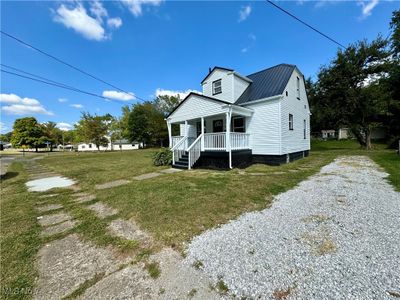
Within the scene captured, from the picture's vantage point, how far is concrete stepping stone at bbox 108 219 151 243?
3092 mm

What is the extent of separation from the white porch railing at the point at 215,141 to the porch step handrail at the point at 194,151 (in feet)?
1.28

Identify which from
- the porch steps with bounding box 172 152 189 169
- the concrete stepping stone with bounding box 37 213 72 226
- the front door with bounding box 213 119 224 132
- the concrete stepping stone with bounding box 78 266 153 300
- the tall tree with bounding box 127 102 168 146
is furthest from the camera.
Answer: the tall tree with bounding box 127 102 168 146

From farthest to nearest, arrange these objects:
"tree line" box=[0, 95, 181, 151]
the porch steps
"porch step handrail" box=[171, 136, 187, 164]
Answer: "tree line" box=[0, 95, 181, 151]
"porch step handrail" box=[171, 136, 187, 164]
the porch steps

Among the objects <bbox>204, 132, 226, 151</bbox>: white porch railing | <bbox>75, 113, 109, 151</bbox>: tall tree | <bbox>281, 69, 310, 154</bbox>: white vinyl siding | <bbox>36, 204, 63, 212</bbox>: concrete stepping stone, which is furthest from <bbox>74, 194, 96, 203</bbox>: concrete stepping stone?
<bbox>75, 113, 109, 151</bbox>: tall tree

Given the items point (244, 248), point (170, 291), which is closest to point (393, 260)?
point (244, 248)

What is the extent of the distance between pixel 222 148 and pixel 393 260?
7579 millimetres

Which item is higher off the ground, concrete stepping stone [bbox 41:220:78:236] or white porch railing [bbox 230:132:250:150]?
white porch railing [bbox 230:132:250:150]

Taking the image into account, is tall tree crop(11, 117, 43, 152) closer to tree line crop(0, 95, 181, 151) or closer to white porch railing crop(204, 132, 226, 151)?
tree line crop(0, 95, 181, 151)

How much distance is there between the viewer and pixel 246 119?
38.1 ft

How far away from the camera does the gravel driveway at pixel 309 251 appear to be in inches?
76.2

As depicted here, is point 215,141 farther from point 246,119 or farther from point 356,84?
point 356,84

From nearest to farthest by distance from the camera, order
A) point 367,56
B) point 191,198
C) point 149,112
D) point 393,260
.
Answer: point 393,260 < point 191,198 < point 367,56 < point 149,112

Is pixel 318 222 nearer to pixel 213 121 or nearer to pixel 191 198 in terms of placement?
pixel 191 198

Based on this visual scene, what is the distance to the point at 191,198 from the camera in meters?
4.93
